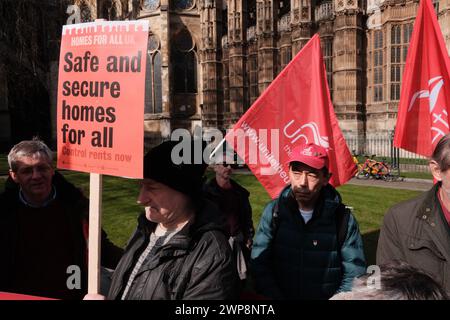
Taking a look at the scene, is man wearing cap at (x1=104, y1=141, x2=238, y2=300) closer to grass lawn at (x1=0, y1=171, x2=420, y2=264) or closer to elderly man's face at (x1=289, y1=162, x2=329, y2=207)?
elderly man's face at (x1=289, y1=162, x2=329, y2=207)

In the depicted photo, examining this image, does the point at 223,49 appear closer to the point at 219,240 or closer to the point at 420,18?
the point at 420,18

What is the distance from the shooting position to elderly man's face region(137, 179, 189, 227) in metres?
2.12

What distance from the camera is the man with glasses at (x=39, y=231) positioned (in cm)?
285

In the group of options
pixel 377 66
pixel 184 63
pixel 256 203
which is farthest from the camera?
pixel 184 63

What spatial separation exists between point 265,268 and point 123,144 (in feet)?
4.28

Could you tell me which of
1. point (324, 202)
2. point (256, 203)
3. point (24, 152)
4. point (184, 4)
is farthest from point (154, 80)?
point (324, 202)

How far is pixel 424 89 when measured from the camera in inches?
152

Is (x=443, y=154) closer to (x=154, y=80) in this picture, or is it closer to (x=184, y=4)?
(x=154, y=80)

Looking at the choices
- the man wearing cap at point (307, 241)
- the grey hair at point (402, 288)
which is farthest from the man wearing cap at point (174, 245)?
the man wearing cap at point (307, 241)

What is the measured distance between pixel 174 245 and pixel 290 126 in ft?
8.45

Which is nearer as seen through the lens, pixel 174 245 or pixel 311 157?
pixel 174 245

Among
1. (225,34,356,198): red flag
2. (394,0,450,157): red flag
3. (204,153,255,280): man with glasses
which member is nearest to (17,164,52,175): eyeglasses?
(225,34,356,198): red flag
